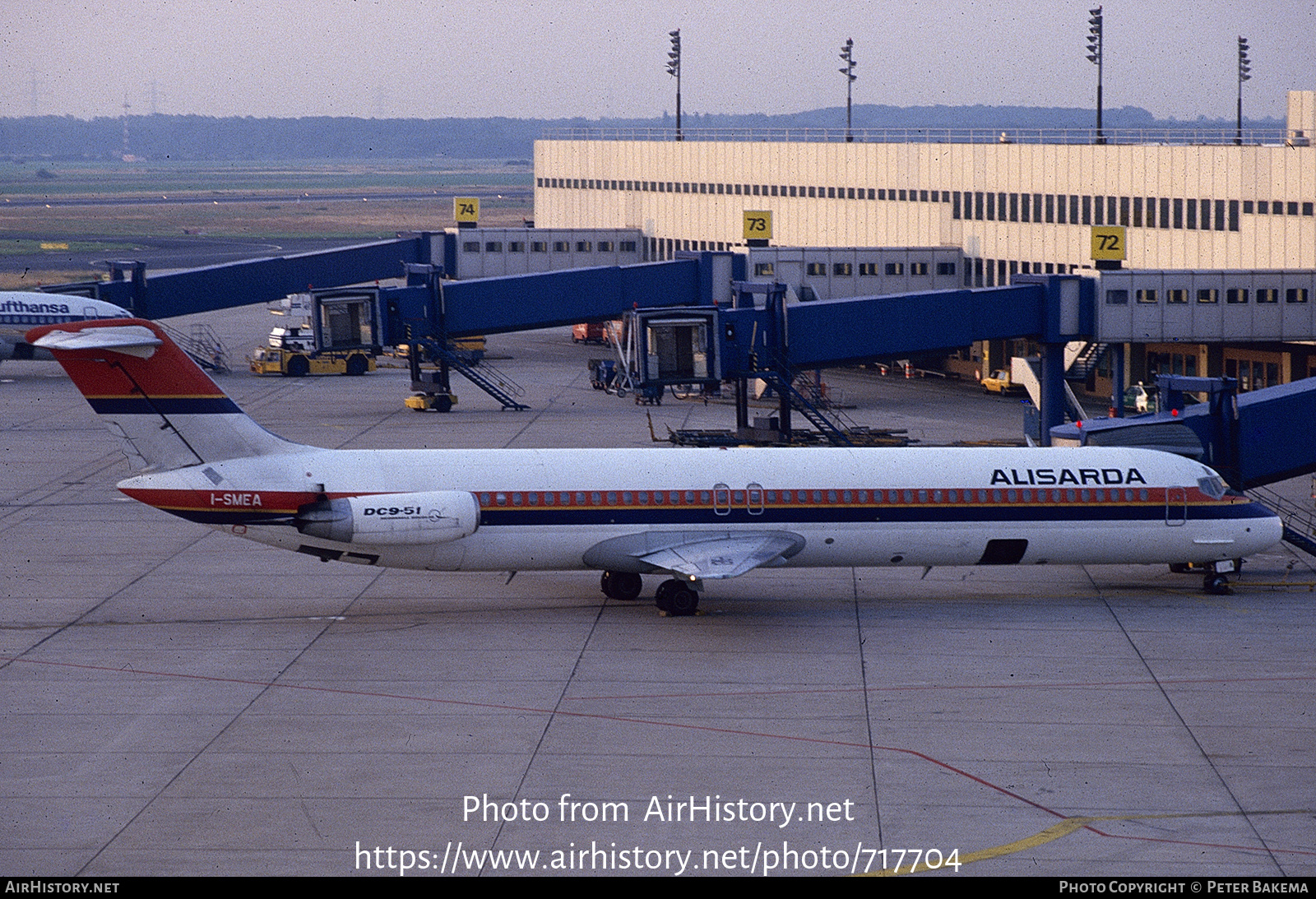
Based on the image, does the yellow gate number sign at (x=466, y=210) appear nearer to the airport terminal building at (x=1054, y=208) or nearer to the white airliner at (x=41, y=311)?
the airport terminal building at (x=1054, y=208)

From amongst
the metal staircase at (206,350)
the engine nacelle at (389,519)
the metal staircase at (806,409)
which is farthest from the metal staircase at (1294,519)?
the metal staircase at (206,350)

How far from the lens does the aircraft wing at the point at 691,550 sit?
A: 32.9m

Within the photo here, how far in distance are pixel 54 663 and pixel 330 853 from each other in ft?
38.2

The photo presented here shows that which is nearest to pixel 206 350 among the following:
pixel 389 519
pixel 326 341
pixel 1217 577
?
pixel 326 341

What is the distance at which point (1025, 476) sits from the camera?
34812mm

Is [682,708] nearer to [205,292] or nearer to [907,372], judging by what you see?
[907,372]

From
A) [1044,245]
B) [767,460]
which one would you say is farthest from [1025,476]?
[1044,245]

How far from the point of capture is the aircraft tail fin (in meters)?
31.5

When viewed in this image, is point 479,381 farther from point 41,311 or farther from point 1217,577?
point 1217,577

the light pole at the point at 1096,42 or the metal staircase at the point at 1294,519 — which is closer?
the metal staircase at the point at 1294,519

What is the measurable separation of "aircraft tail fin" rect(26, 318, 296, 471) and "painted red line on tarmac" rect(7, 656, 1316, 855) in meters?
4.75

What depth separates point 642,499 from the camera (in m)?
33.7

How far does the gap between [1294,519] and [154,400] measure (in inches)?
1184

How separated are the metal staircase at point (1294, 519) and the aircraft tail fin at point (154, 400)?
24351 millimetres
